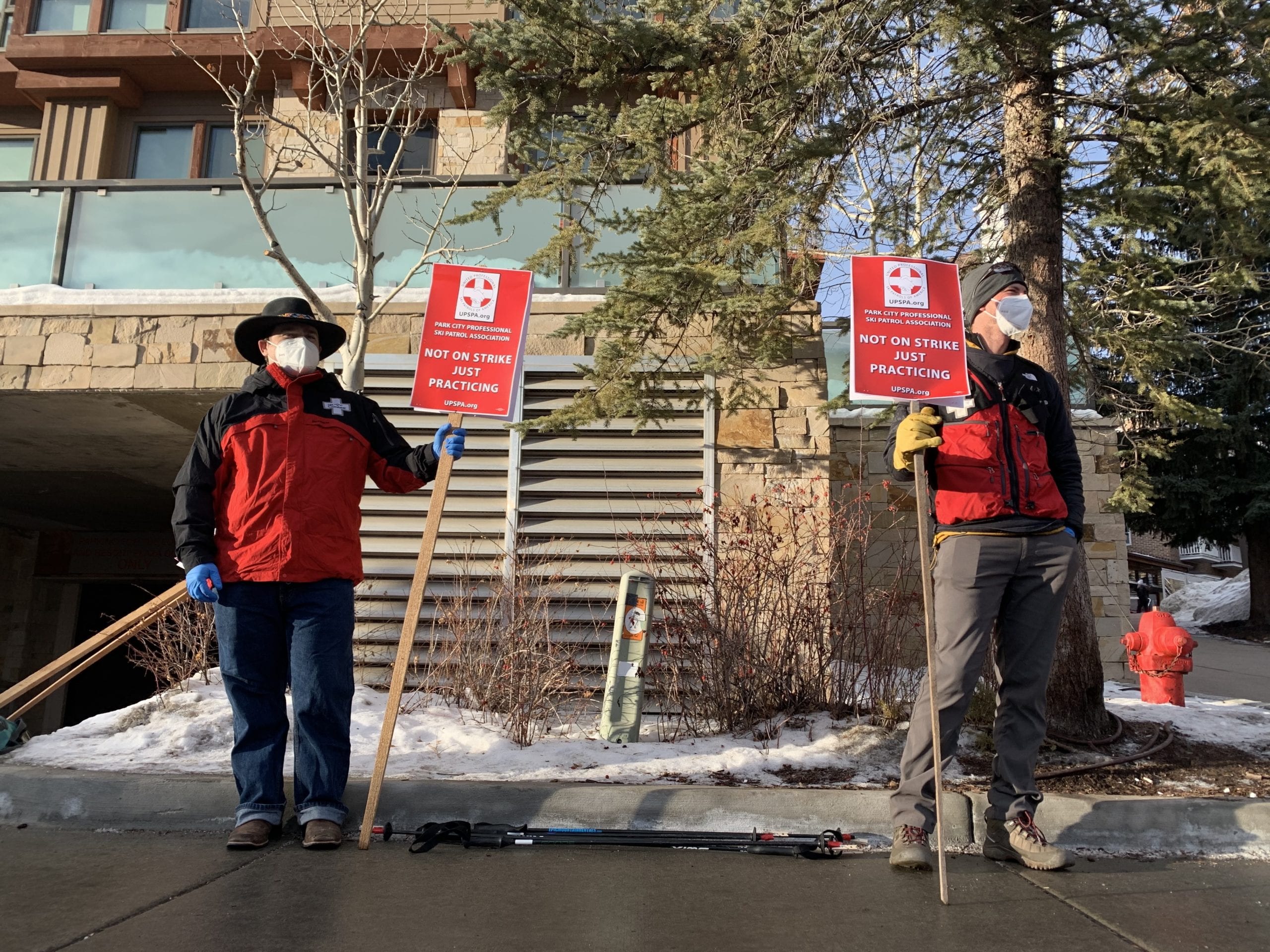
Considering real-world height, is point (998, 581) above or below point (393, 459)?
below

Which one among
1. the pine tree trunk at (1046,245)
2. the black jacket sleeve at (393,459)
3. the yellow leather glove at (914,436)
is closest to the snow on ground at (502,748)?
the pine tree trunk at (1046,245)

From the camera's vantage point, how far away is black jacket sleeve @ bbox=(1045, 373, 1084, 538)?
12.2ft

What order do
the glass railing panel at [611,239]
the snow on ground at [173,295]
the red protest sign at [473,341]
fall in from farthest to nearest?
the snow on ground at [173,295], the glass railing panel at [611,239], the red protest sign at [473,341]

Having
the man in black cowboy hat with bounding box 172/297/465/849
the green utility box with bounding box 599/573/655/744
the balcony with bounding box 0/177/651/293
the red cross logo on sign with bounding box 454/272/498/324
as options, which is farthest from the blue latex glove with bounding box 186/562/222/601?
the balcony with bounding box 0/177/651/293

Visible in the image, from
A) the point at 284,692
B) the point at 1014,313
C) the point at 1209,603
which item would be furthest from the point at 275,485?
the point at 1209,603

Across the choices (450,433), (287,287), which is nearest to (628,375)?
(450,433)

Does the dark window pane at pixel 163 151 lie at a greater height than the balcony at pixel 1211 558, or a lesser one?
greater

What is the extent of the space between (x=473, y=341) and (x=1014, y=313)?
219 cm

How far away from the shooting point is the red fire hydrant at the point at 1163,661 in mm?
6527

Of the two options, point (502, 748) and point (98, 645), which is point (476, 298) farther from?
point (98, 645)

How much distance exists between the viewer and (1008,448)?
11.9ft

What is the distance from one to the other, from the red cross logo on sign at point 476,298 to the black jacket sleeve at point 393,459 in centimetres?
55

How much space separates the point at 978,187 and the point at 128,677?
16.5m

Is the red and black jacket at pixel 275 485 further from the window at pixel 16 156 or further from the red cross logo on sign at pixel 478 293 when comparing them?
the window at pixel 16 156
